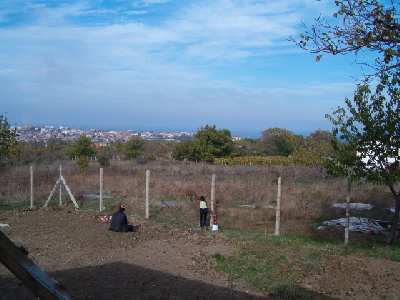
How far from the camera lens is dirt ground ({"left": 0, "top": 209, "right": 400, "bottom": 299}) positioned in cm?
784

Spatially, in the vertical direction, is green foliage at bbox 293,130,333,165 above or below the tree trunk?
above

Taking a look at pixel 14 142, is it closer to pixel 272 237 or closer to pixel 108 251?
pixel 108 251

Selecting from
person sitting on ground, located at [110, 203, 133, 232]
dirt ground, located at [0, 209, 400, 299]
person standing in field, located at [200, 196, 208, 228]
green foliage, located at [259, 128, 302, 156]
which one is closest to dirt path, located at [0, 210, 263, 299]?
dirt ground, located at [0, 209, 400, 299]

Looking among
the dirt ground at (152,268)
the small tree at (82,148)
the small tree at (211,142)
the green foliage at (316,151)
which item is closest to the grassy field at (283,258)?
the dirt ground at (152,268)

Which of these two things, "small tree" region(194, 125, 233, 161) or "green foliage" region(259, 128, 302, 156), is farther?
"green foliage" region(259, 128, 302, 156)

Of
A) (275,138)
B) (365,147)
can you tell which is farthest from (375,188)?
(275,138)

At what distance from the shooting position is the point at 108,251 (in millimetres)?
10633

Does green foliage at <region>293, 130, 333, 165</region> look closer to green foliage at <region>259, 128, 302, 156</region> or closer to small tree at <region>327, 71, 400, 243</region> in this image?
small tree at <region>327, 71, 400, 243</region>

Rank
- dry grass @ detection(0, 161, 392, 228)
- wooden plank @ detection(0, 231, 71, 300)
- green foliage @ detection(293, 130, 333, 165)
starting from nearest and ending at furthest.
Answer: wooden plank @ detection(0, 231, 71, 300) < green foliage @ detection(293, 130, 333, 165) < dry grass @ detection(0, 161, 392, 228)

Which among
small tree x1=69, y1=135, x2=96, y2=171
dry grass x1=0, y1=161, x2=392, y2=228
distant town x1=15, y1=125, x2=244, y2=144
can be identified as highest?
distant town x1=15, y1=125, x2=244, y2=144

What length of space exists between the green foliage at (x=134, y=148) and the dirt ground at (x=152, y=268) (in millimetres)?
39344

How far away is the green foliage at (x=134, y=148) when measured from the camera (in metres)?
52.7

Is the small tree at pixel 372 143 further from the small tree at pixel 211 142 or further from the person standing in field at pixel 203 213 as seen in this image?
the small tree at pixel 211 142

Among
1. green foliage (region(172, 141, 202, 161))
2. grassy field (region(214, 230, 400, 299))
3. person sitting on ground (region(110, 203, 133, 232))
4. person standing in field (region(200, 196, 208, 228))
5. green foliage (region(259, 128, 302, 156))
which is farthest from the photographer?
green foliage (region(259, 128, 302, 156))
